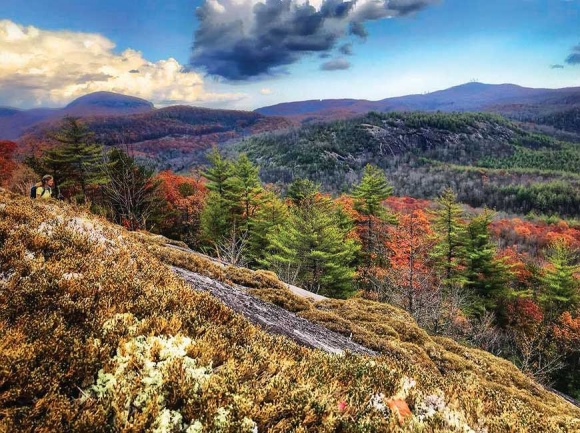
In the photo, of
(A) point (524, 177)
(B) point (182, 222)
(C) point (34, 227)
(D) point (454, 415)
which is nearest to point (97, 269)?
(C) point (34, 227)

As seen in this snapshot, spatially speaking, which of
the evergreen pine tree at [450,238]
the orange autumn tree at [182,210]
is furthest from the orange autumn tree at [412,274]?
the orange autumn tree at [182,210]

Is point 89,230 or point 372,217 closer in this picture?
point 89,230

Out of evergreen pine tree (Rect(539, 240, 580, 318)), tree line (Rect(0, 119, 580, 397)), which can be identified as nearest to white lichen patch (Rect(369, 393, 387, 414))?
tree line (Rect(0, 119, 580, 397))

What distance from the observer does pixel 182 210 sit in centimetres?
4481

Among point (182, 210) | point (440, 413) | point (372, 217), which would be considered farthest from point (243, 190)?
point (440, 413)

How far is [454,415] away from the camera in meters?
3.63

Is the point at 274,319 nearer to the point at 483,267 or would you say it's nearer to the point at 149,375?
the point at 149,375

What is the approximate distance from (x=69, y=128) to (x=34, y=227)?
30275mm

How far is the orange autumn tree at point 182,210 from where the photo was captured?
4003cm

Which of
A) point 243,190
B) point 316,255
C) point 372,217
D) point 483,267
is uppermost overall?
point 243,190

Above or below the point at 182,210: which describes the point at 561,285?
below

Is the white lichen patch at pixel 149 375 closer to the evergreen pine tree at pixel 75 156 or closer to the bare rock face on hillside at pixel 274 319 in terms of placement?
the bare rock face on hillside at pixel 274 319

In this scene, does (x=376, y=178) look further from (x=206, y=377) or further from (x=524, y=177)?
(x=524, y=177)

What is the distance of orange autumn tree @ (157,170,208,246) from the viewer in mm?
40031
